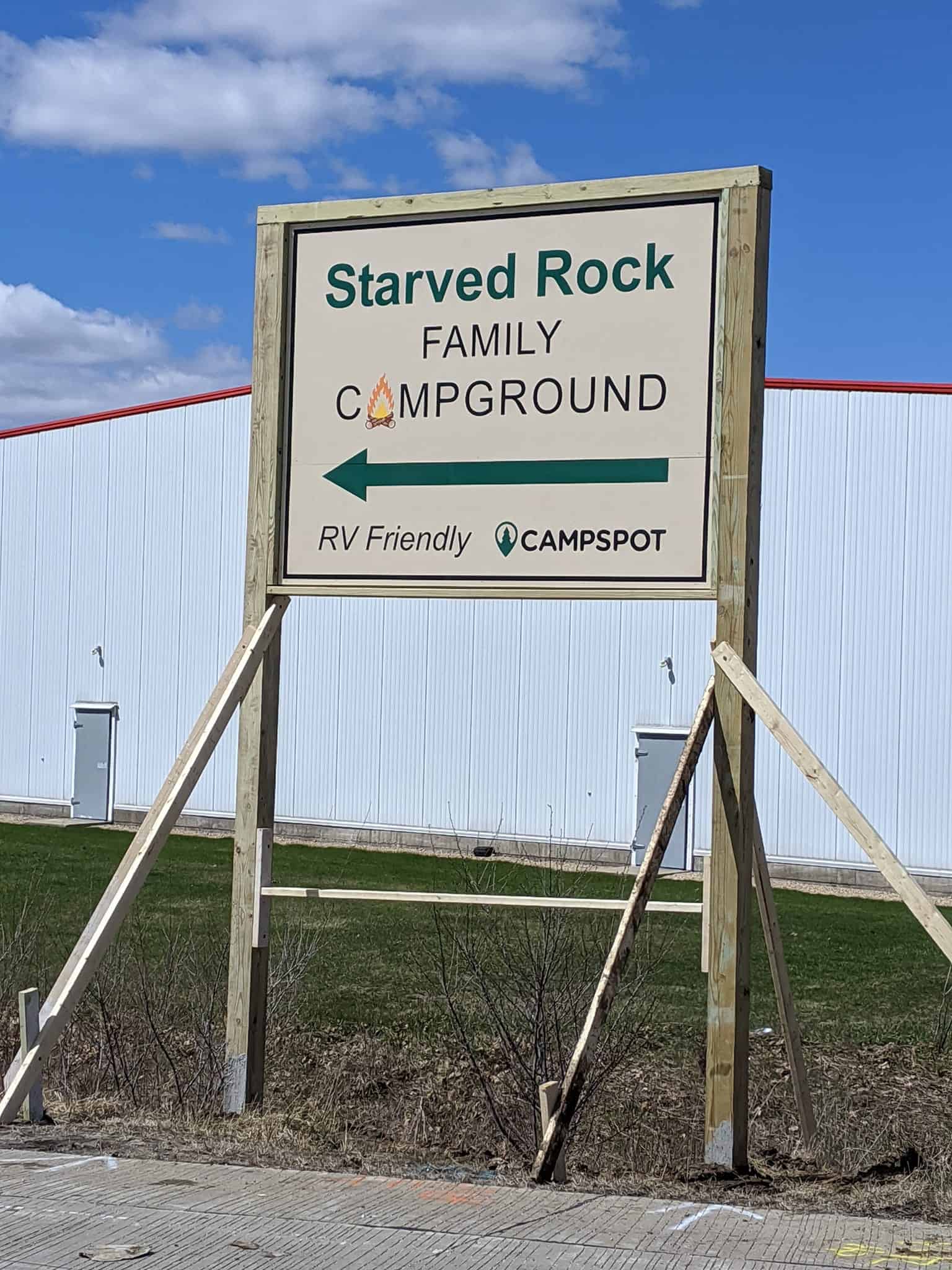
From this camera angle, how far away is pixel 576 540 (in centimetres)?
742

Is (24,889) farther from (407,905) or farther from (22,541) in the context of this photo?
(22,541)

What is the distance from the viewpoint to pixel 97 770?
3359cm

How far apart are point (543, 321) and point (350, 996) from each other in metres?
7.61

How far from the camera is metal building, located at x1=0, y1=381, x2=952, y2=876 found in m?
25.8

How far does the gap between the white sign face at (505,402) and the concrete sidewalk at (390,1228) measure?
9.86 feet

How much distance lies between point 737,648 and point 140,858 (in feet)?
9.58

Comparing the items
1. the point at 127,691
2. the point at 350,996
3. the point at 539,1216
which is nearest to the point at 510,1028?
the point at 350,996

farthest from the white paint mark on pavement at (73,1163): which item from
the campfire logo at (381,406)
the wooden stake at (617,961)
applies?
the campfire logo at (381,406)

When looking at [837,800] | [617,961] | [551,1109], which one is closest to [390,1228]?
[551,1109]

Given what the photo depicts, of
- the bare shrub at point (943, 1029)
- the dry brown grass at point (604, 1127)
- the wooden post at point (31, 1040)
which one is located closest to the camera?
the dry brown grass at point (604, 1127)

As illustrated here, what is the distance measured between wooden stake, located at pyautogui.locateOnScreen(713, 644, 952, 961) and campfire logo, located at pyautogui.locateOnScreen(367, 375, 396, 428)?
2.12 metres

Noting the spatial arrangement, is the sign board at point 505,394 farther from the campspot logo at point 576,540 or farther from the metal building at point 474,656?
the metal building at point 474,656

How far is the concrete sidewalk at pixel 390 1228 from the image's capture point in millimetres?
4500

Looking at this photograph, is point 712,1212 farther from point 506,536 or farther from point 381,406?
point 381,406
